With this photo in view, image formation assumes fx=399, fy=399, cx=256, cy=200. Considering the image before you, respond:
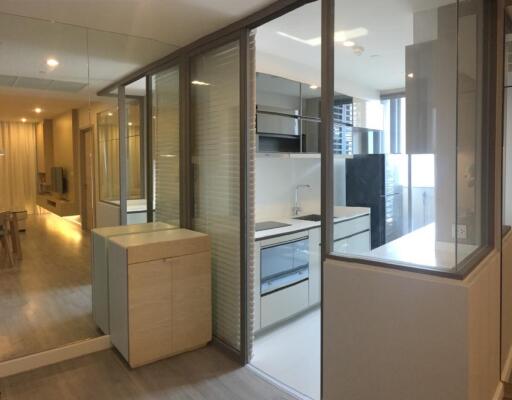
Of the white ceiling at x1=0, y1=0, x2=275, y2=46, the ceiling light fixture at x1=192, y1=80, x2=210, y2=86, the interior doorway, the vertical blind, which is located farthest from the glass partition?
the interior doorway

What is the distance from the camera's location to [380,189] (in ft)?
13.9

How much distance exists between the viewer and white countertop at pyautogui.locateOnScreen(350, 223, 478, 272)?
1.91 metres

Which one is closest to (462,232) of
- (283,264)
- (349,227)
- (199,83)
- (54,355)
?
(349,227)

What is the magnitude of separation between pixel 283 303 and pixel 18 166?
2.44m

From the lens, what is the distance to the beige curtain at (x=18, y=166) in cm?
293

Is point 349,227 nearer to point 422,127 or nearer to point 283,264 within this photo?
point 422,127

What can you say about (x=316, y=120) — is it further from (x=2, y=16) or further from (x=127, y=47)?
(x=2, y=16)

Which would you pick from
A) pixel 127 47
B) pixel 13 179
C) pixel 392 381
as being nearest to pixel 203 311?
pixel 392 381

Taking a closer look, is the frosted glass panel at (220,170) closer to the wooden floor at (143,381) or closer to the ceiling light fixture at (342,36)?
the wooden floor at (143,381)

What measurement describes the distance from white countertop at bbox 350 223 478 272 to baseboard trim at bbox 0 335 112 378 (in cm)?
215

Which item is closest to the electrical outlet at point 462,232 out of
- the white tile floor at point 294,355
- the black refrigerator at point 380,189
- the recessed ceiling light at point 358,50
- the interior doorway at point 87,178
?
the black refrigerator at point 380,189

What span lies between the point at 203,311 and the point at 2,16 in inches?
98.8

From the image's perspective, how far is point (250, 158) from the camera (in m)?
2.88

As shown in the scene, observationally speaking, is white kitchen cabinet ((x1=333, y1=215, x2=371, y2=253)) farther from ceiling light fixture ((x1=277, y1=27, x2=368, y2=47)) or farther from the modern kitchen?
ceiling light fixture ((x1=277, y1=27, x2=368, y2=47))
